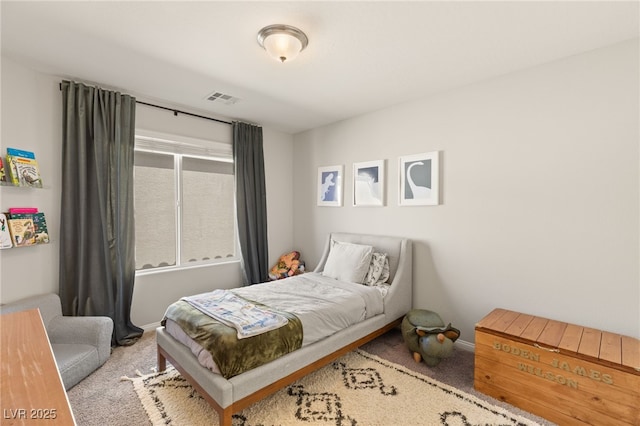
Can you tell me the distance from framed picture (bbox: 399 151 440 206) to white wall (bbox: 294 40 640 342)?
0.26 ft

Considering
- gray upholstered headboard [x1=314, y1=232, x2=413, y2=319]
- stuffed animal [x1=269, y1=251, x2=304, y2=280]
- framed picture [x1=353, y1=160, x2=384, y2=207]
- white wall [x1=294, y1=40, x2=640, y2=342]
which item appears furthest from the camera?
stuffed animal [x1=269, y1=251, x2=304, y2=280]

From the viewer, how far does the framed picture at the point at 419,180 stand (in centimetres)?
291

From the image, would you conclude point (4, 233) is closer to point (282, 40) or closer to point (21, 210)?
point (21, 210)

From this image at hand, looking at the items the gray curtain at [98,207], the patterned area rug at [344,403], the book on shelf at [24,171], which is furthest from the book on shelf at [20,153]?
the patterned area rug at [344,403]

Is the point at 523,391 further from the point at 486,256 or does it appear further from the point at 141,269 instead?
the point at 141,269

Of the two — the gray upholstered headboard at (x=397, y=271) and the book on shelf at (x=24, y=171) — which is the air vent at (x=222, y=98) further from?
the gray upholstered headboard at (x=397, y=271)

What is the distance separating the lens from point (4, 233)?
7.30 ft

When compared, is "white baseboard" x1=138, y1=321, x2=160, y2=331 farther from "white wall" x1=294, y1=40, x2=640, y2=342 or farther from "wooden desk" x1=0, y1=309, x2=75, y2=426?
"white wall" x1=294, y1=40, x2=640, y2=342

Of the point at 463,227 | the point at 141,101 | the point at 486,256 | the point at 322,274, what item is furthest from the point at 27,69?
the point at 486,256

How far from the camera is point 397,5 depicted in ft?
5.44

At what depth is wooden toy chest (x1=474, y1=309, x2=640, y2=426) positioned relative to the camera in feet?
5.23

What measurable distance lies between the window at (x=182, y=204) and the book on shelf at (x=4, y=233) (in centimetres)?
96

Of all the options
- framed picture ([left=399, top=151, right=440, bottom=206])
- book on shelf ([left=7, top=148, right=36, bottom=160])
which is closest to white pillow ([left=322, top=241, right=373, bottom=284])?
framed picture ([left=399, top=151, right=440, bottom=206])

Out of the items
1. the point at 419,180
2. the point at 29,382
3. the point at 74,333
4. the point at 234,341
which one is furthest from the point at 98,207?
the point at 419,180
